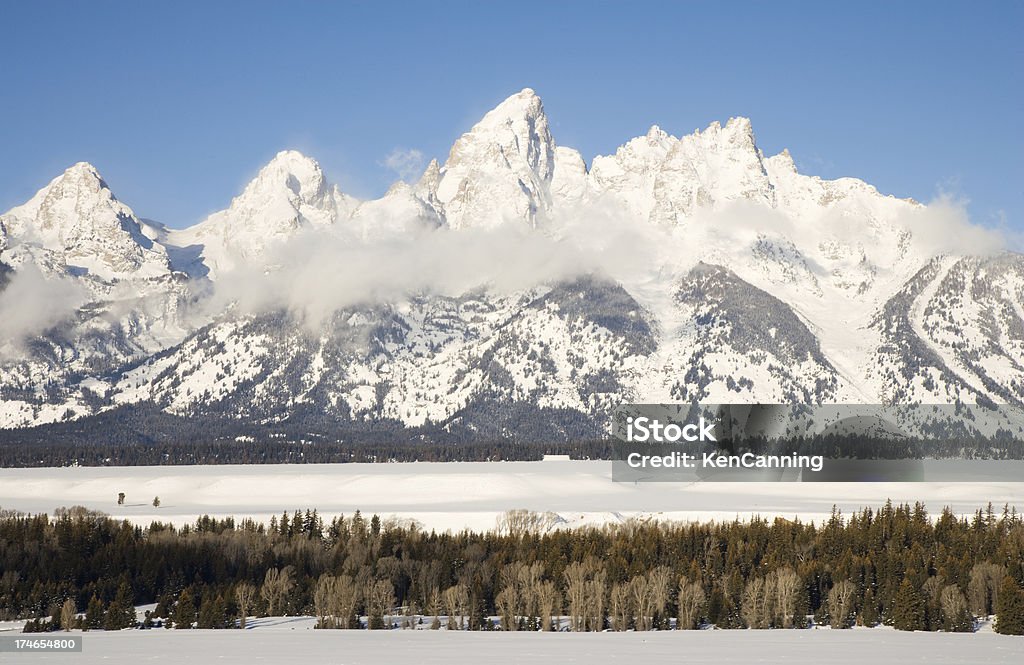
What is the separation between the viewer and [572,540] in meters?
156

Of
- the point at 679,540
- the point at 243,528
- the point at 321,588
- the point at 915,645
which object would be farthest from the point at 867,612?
the point at 243,528

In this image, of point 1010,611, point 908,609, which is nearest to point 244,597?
point 908,609

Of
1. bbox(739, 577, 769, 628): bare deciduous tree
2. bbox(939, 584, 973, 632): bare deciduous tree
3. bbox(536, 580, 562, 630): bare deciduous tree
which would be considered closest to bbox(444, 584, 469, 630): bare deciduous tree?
bbox(536, 580, 562, 630): bare deciduous tree

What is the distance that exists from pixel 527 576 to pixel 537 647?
42.4 metres

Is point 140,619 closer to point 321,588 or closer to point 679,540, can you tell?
point 321,588

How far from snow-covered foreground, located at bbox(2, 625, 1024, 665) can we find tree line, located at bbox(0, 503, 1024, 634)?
Answer: 1018 cm

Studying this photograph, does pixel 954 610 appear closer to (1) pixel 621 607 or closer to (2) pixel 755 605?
(2) pixel 755 605

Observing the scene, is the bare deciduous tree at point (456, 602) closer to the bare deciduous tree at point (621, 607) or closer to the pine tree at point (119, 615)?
the bare deciduous tree at point (621, 607)

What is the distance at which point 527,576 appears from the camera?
430 feet

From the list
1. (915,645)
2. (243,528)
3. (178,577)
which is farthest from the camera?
(243,528)

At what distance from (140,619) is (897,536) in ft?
315

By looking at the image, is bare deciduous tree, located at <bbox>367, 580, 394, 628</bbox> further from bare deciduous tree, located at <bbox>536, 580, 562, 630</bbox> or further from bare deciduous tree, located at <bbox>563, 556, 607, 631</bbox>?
bare deciduous tree, located at <bbox>563, 556, 607, 631</bbox>

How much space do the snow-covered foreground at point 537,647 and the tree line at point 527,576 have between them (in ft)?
33.4

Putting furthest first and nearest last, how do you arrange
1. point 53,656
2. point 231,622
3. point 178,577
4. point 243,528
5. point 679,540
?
point 243,528, point 679,540, point 178,577, point 231,622, point 53,656
